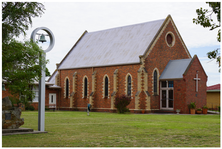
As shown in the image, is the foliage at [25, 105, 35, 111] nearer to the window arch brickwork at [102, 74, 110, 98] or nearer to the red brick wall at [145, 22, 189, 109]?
the window arch brickwork at [102, 74, 110, 98]

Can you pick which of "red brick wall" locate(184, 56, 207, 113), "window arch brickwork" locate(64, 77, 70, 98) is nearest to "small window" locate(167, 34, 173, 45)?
"red brick wall" locate(184, 56, 207, 113)

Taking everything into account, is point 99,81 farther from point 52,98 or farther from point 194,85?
point 194,85

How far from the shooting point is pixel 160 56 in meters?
40.8

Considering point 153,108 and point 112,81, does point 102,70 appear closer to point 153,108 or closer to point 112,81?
point 112,81

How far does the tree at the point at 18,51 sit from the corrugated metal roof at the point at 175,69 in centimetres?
2666

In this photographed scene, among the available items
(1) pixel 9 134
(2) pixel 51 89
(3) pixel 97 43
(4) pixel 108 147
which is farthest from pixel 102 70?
(4) pixel 108 147

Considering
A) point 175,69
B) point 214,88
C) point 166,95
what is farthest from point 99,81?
point 214,88

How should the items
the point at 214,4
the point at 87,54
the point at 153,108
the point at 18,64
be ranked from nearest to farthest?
the point at 214,4, the point at 18,64, the point at 153,108, the point at 87,54

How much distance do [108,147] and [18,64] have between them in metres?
4.77

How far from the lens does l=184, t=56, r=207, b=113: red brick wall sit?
1502 inches

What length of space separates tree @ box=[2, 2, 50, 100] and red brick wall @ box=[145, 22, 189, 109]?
87.9ft

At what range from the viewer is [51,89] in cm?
4806

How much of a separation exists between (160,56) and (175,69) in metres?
2.63

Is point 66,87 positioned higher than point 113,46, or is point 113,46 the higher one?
point 113,46
